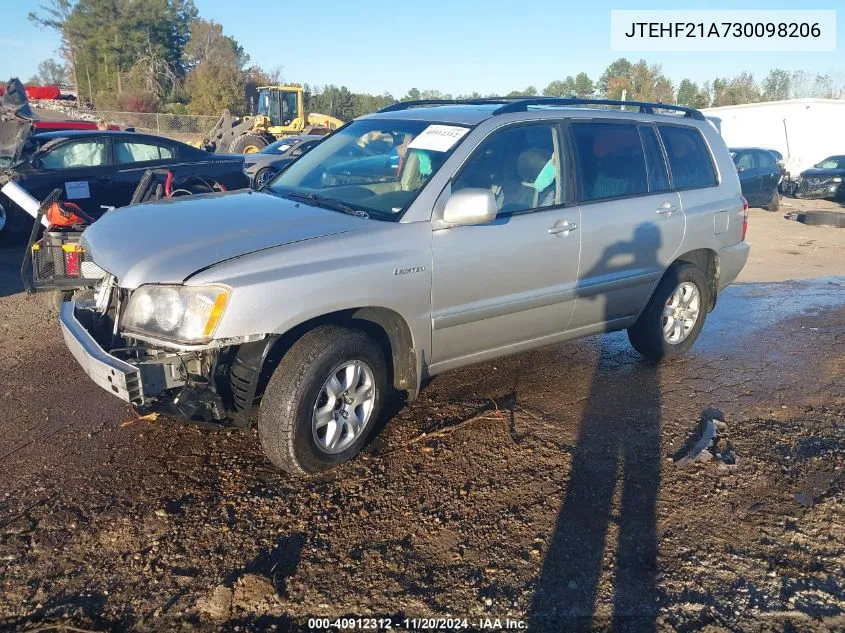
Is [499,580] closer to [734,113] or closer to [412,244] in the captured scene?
[412,244]

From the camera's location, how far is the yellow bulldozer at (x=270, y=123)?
2528 cm

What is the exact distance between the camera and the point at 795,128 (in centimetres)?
2870

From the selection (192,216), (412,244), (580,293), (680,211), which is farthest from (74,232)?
(680,211)

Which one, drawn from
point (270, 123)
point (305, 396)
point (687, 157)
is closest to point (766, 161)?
point (687, 157)

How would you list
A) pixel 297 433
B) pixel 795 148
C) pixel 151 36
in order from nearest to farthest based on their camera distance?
pixel 297 433, pixel 795 148, pixel 151 36

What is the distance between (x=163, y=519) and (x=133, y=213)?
5.63 feet

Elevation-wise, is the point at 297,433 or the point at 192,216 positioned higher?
the point at 192,216

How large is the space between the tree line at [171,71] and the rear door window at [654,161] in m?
46.8

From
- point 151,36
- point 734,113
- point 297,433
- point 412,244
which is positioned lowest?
point 297,433

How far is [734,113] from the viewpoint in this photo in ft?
99.2

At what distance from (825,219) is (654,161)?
11.9 m

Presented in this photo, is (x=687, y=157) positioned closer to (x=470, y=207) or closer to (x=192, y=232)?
(x=470, y=207)

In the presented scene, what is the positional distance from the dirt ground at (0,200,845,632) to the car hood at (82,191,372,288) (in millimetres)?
1135

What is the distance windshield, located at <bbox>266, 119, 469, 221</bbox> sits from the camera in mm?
3988
